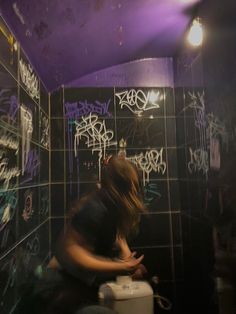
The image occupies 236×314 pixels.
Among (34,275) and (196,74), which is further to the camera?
(196,74)

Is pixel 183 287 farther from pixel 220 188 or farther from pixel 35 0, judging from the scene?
pixel 35 0

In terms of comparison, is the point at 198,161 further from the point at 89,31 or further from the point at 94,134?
the point at 89,31

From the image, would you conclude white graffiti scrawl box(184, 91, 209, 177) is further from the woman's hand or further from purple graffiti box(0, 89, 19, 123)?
purple graffiti box(0, 89, 19, 123)

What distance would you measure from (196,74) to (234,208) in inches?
29.3

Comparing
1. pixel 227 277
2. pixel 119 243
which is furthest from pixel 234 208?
pixel 119 243

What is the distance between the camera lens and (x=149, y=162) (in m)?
1.86

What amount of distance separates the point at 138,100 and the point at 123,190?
573 millimetres

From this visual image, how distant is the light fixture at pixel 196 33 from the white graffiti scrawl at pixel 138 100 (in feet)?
1.31

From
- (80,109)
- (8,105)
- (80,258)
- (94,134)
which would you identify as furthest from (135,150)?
(8,105)

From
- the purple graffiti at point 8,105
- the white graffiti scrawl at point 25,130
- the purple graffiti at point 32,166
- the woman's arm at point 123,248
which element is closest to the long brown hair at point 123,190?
the woman's arm at point 123,248

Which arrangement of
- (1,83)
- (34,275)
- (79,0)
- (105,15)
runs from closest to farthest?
(1,83) < (79,0) < (105,15) < (34,275)

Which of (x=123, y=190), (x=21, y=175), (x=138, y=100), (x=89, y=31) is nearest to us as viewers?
(x=21, y=175)

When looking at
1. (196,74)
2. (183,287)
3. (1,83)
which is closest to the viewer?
(1,83)

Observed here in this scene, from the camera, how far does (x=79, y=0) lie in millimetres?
1178
